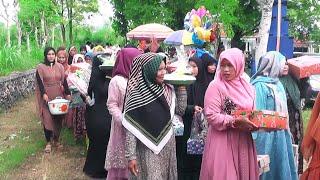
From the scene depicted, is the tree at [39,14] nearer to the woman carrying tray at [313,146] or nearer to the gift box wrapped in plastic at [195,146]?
the gift box wrapped in plastic at [195,146]

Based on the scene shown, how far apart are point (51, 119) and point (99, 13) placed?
87.0ft

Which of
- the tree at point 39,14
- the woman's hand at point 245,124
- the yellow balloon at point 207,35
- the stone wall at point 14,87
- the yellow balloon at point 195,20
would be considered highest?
the tree at point 39,14

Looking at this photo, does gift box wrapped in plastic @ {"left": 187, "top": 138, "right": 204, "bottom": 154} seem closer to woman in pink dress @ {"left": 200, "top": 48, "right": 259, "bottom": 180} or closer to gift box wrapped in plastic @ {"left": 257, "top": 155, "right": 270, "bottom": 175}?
gift box wrapped in plastic @ {"left": 257, "top": 155, "right": 270, "bottom": 175}

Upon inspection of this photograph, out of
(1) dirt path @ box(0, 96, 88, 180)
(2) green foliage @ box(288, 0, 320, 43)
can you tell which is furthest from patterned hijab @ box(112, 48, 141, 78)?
(2) green foliage @ box(288, 0, 320, 43)

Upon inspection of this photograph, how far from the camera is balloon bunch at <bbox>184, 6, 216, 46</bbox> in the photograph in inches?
320

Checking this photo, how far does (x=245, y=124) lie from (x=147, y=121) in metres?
0.80

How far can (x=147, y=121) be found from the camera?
14.5 feet

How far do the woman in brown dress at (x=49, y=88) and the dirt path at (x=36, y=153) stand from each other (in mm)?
351

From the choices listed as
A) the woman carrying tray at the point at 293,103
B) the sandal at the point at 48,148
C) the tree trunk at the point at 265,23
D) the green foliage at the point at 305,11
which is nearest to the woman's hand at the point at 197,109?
the woman carrying tray at the point at 293,103

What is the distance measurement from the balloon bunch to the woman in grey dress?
3.73 meters

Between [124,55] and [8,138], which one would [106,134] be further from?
[8,138]

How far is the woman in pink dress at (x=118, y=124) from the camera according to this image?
5.43 m

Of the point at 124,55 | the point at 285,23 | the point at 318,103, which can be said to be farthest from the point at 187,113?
the point at 285,23

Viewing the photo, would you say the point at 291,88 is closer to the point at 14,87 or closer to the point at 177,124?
the point at 177,124
